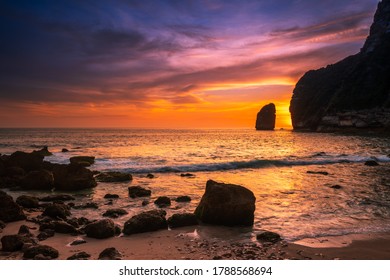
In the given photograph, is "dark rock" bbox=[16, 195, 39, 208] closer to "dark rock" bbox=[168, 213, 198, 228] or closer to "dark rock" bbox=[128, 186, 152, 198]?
"dark rock" bbox=[128, 186, 152, 198]

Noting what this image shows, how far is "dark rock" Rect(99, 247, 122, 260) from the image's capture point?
23.1 ft

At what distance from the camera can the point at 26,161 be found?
2275cm

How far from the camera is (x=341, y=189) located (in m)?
16.3

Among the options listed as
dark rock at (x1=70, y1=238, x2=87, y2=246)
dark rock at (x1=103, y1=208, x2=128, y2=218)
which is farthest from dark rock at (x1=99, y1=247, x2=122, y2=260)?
dark rock at (x1=103, y1=208, x2=128, y2=218)

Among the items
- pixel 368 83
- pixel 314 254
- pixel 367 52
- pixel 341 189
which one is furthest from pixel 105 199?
pixel 367 52

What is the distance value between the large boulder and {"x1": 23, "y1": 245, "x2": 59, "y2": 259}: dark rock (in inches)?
182

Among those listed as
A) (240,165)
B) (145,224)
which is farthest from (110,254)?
(240,165)

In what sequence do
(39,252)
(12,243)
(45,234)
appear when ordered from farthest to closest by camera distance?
(45,234) < (12,243) < (39,252)

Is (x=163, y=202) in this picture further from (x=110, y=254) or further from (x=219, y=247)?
(x=110, y=254)

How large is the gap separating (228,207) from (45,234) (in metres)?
5.29

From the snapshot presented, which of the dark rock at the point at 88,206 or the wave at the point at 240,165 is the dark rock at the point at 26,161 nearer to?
the wave at the point at 240,165

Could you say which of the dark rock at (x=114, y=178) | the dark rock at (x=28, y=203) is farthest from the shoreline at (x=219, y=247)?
the dark rock at (x=114, y=178)

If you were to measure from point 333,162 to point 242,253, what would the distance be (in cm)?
2726

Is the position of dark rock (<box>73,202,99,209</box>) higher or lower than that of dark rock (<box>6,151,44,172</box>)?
lower
